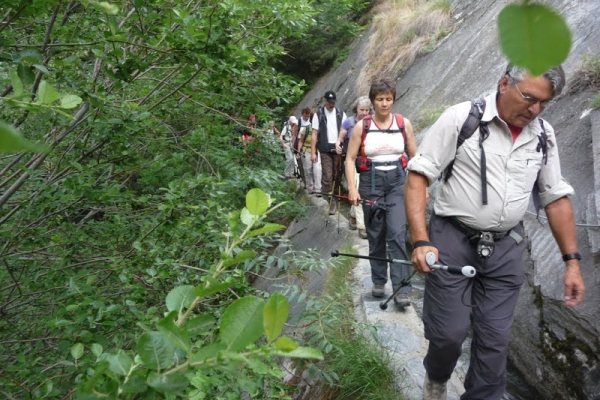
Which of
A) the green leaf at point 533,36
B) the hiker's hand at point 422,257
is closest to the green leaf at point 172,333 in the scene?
the green leaf at point 533,36

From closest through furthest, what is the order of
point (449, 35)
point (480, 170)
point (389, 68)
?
1. point (480, 170)
2. point (449, 35)
3. point (389, 68)

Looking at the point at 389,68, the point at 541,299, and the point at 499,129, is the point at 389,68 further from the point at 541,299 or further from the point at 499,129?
the point at 499,129

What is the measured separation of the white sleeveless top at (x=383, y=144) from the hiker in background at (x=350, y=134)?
1.25 metres

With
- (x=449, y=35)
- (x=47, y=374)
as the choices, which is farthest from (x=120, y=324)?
(x=449, y=35)

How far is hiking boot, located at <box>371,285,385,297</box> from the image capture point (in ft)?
15.8

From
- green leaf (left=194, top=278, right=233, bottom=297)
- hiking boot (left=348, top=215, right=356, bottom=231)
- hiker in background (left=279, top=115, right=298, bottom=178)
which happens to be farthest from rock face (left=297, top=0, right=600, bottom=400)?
hiker in background (left=279, top=115, right=298, bottom=178)

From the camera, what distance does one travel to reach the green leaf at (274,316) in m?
0.75

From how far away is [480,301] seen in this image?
2.86 m

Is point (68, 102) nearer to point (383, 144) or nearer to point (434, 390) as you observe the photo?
point (434, 390)

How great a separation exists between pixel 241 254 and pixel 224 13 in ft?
8.31

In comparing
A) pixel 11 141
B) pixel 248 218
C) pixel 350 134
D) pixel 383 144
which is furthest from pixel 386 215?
pixel 11 141

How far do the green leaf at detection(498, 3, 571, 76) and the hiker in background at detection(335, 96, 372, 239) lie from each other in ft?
17.8

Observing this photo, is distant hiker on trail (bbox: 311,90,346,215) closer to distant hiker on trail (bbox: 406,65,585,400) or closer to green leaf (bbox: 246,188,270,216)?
distant hiker on trail (bbox: 406,65,585,400)

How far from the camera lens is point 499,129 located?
2662mm
